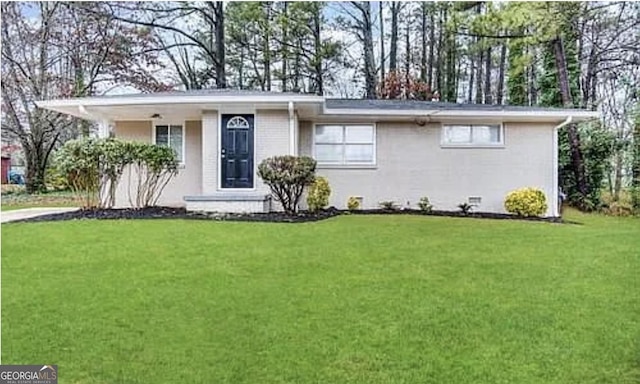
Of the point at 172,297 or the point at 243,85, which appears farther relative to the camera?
the point at 243,85

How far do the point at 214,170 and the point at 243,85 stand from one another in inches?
182

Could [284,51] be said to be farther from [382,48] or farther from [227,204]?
[227,204]

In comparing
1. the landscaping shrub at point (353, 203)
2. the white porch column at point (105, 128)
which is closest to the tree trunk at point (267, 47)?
the white porch column at point (105, 128)

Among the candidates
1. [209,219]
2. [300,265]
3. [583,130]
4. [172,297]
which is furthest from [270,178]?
[583,130]

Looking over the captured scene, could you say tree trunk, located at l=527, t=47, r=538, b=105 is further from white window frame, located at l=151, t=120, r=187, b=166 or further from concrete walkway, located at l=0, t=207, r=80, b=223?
concrete walkway, located at l=0, t=207, r=80, b=223

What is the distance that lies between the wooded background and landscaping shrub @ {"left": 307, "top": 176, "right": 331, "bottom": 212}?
306 cm

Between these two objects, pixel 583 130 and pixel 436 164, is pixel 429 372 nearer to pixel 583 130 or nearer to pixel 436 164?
pixel 436 164

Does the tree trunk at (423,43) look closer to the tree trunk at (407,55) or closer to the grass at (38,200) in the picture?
the tree trunk at (407,55)

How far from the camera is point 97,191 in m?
8.62

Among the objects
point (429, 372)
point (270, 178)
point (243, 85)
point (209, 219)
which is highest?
point (243, 85)

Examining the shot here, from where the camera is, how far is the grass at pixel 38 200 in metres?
9.66

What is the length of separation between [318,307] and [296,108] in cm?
556

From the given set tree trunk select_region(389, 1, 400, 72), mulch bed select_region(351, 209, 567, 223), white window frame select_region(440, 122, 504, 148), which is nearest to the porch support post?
mulch bed select_region(351, 209, 567, 223)

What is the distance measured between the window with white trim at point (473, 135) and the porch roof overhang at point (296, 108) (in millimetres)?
186
